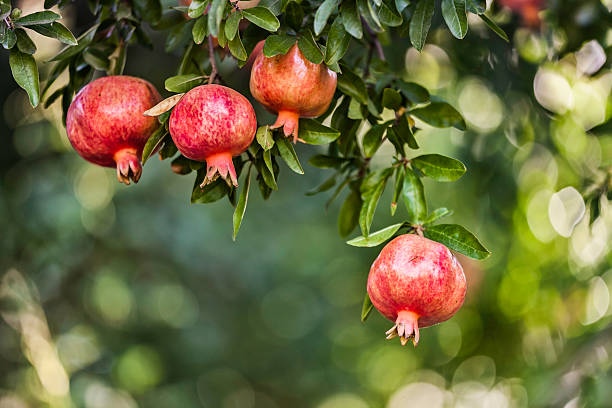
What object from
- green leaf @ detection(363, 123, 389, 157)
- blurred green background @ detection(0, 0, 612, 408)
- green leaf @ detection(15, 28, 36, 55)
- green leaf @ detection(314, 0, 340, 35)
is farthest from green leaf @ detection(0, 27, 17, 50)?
blurred green background @ detection(0, 0, 612, 408)

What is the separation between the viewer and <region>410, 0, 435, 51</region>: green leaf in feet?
2.54

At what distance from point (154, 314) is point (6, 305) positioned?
936mm

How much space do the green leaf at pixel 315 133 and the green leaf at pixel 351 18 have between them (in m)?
0.11

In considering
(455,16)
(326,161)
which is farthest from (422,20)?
(326,161)

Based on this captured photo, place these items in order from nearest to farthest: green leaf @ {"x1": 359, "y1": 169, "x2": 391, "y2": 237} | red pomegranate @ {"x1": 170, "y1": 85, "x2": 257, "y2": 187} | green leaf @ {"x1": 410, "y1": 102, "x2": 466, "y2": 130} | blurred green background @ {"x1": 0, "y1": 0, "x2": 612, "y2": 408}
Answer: red pomegranate @ {"x1": 170, "y1": 85, "x2": 257, "y2": 187}
green leaf @ {"x1": 359, "y1": 169, "x2": 391, "y2": 237}
green leaf @ {"x1": 410, "y1": 102, "x2": 466, "y2": 130}
blurred green background @ {"x1": 0, "y1": 0, "x2": 612, "y2": 408}

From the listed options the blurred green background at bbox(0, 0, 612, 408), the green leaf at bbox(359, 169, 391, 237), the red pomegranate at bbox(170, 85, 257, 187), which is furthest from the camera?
the blurred green background at bbox(0, 0, 612, 408)

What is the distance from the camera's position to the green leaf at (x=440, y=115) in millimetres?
912

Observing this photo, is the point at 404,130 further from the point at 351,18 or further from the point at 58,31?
the point at 58,31

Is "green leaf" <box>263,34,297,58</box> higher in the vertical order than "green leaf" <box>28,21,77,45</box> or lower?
higher

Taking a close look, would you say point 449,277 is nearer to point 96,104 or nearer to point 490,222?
point 96,104

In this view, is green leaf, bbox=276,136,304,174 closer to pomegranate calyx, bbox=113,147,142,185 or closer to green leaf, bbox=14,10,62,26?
pomegranate calyx, bbox=113,147,142,185

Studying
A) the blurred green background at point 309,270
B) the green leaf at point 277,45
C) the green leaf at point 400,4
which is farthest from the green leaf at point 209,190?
the blurred green background at point 309,270

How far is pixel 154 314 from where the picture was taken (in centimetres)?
299

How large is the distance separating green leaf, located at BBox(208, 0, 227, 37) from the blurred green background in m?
0.89
